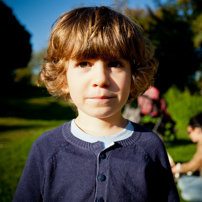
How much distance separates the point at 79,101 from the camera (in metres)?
1.24

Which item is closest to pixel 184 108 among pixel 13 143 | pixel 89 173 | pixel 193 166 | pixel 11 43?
pixel 193 166

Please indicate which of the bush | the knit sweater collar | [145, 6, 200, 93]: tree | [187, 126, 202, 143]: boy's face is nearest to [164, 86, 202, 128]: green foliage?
the bush

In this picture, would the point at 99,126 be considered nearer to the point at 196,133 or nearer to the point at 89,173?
the point at 89,173

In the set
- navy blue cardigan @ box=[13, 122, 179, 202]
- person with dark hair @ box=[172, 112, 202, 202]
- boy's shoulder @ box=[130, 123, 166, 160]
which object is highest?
boy's shoulder @ box=[130, 123, 166, 160]

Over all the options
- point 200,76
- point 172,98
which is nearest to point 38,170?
point 172,98

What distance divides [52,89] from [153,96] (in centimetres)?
396

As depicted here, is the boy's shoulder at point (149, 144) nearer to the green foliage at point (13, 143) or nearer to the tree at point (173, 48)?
the green foliage at point (13, 143)

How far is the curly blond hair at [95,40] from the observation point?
3.89 ft

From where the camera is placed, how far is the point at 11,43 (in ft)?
33.8

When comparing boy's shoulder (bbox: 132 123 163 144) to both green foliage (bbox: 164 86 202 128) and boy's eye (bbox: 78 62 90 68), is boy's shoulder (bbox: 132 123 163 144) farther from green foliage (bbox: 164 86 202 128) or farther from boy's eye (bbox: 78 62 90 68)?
green foliage (bbox: 164 86 202 128)

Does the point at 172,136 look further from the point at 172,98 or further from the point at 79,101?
the point at 79,101

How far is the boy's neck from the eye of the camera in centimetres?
135

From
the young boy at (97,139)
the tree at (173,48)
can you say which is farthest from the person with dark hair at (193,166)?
the tree at (173,48)

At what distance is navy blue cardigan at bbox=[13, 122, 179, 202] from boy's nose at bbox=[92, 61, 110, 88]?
1.27 feet
